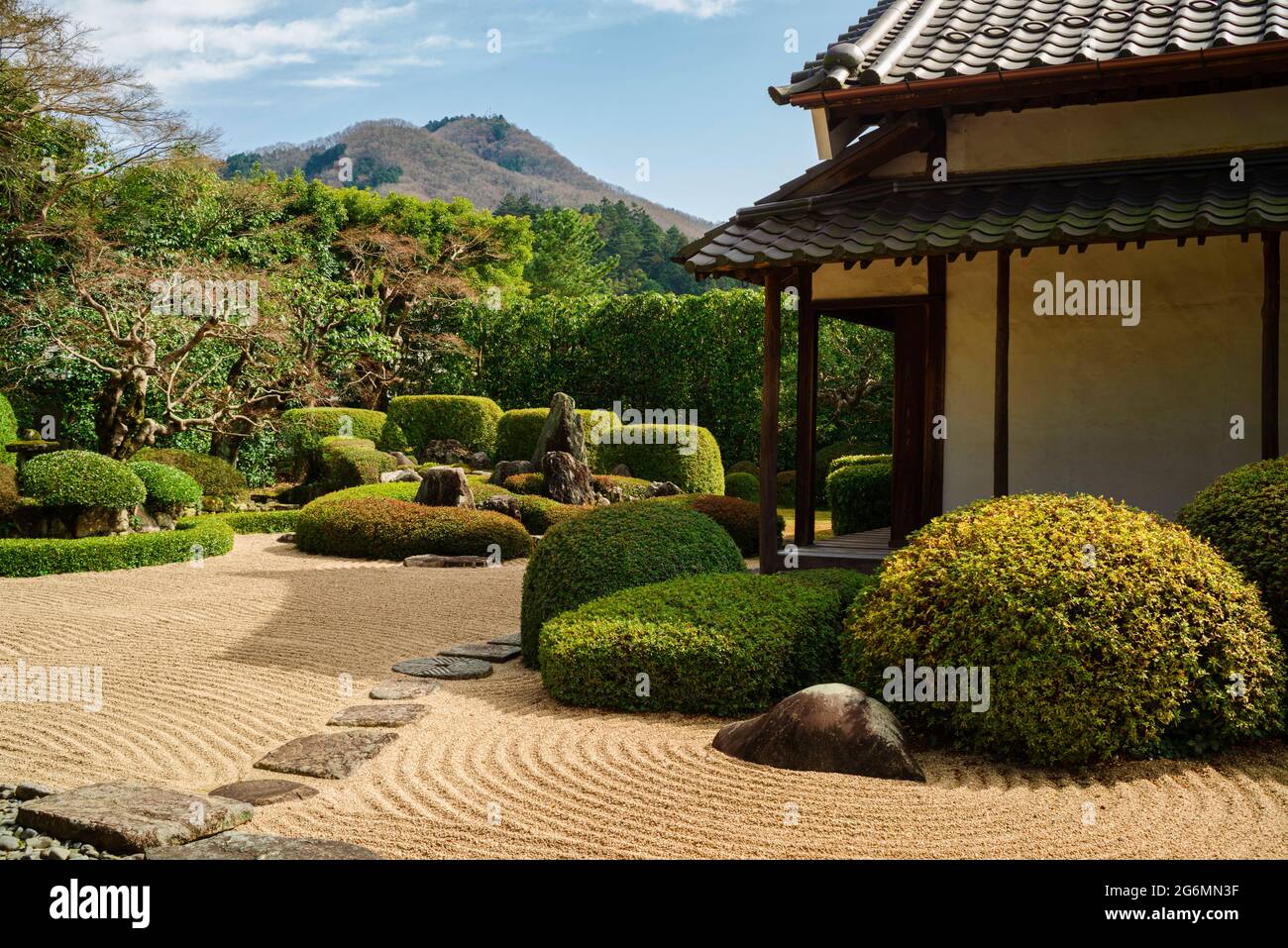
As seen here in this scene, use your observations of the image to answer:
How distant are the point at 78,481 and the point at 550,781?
429 inches

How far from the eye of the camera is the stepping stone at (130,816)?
153 inches

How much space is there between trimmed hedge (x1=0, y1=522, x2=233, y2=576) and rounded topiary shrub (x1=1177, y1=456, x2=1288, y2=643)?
11.3m

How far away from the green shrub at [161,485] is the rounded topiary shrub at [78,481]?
107 cm

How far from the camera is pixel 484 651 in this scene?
795 cm

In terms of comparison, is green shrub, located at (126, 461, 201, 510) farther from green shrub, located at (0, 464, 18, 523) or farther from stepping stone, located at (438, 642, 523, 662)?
stepping stone, located at (438, 642, 523, 662)

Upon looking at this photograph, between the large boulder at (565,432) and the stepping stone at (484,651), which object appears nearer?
the stepping stone at (484,651)

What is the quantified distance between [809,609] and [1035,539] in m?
1.52

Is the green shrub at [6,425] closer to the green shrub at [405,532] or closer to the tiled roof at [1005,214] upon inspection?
the green shrub at [405,532]

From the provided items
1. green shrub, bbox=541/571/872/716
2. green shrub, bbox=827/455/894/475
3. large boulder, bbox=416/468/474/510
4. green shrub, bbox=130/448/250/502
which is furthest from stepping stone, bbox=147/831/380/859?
green shrub, bbox=130/448/250/502

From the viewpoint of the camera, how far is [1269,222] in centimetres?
621

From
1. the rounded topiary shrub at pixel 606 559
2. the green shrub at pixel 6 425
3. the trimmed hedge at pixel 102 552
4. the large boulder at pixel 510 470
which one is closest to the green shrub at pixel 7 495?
the trimmed hedge at pixel 102 552

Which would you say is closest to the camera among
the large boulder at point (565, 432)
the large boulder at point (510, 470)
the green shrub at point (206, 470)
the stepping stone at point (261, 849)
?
the stepping stone at point (261, 849)
